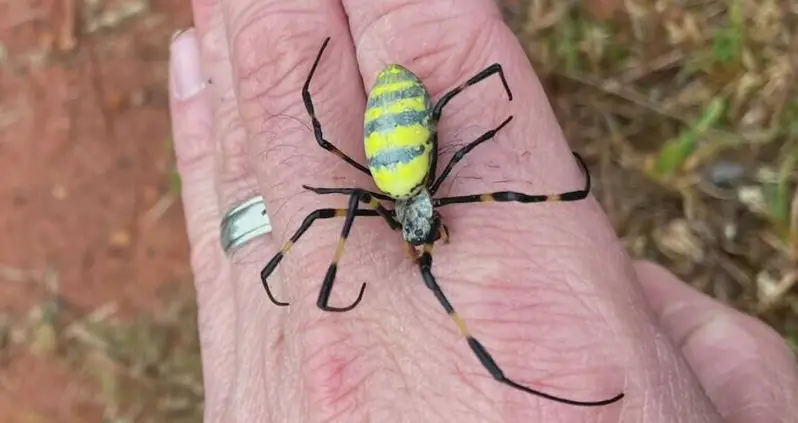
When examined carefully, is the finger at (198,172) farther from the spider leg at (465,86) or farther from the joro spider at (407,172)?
the spider leg at (465,86)

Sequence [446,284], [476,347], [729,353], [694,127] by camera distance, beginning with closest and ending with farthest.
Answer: [476,347] → [446,284] → [729,353] → [694,127]

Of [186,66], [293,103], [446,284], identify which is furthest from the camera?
[186,66]

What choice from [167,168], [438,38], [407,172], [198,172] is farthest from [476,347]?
[167,168]

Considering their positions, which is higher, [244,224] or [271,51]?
[271,51]

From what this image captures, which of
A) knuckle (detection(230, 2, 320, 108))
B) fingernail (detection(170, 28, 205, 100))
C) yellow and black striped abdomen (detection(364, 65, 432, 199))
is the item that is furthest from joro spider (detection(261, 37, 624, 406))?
fingernail (detection(170, 28, 205, 100))

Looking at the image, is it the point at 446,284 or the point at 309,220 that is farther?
the point at 309,220

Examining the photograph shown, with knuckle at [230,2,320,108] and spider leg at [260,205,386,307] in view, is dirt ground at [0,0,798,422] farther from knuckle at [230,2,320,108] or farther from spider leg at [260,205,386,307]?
spider leg at [260,205,386,307]

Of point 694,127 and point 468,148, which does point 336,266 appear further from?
point 694,127

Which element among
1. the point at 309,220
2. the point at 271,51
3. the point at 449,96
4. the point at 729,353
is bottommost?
the point at 729,353
